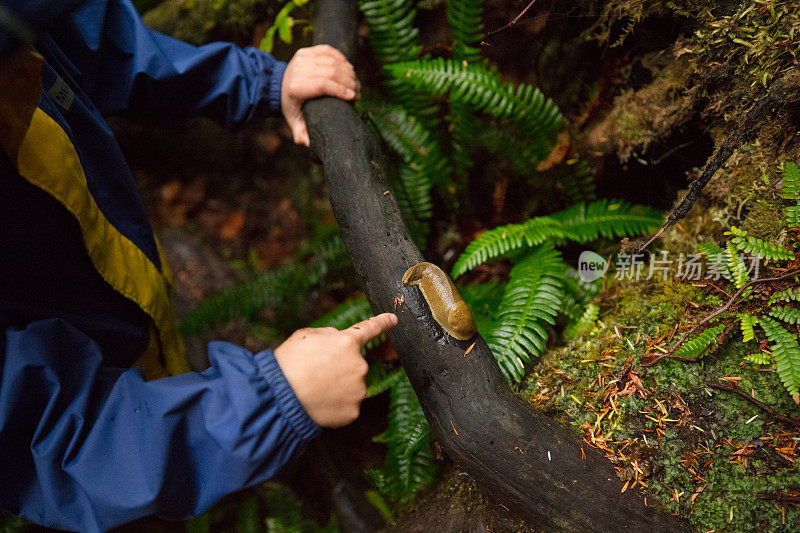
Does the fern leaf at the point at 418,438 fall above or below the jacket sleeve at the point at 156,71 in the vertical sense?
below

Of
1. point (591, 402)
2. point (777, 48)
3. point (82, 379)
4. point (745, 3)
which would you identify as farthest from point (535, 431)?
point (745, 3)

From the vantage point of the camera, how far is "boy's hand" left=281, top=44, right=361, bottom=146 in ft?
8.31

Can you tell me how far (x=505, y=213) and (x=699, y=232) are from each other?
128 centimetres

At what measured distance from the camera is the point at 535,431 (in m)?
1.75

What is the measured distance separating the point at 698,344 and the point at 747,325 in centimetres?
22

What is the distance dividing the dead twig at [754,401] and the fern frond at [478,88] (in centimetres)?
174

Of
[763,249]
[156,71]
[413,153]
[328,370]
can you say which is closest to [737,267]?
[763,249]

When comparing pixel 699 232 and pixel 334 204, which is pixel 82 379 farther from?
pixel 699 232

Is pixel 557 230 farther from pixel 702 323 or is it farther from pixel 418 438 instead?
pixel 418 438

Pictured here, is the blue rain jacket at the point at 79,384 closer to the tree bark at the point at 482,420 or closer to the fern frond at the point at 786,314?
the tree bark at the point at 482,420

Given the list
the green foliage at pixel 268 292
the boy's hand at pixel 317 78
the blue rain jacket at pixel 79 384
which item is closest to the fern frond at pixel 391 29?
the boy's hand at pixel 317 78

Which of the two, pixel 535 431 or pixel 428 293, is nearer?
pixel 535 431

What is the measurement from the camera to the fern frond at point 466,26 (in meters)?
2.66

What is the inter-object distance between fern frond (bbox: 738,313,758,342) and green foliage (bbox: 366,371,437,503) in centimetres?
151
